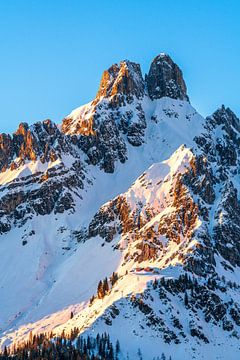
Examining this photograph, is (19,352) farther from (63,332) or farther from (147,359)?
(147,359)

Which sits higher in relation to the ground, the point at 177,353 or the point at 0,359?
the point at 0,359

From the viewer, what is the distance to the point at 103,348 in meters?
183

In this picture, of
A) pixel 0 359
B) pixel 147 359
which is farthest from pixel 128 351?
pixel 0 359

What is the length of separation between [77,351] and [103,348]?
25.9 feet

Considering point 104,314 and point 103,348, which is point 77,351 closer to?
point 103,348

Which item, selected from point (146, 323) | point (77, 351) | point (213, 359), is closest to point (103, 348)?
point (77, 351)

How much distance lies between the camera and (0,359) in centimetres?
18838

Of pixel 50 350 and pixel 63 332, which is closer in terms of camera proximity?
pixel 50 350

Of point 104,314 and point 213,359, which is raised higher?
point 104,314

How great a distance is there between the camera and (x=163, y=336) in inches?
7776

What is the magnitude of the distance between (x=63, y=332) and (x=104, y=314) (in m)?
12.5

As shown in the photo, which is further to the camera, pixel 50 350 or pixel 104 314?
pixel 104 314

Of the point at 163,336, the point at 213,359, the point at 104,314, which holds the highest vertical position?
the point at 104,314

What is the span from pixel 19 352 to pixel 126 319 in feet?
102
